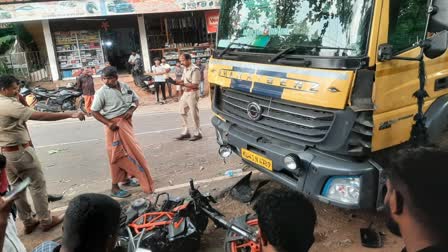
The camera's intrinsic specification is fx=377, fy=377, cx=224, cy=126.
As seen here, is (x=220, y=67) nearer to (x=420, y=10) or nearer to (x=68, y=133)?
(x=420, y=10)

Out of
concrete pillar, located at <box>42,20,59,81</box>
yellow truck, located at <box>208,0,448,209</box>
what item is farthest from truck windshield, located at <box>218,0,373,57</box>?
concrete pillar, located at <box>42,20,59,81</box>

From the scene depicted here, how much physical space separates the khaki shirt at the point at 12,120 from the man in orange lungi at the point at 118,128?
926 millimetres

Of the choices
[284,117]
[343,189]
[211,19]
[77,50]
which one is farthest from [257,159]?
[77,50]

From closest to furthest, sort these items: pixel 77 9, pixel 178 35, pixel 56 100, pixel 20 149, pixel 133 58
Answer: pixel 20 149
pixel 56 100
pixel 77 9
pixel 133 58
pixel 178 35

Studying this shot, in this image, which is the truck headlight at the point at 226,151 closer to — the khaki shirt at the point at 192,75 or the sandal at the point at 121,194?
the sandal at the point at 121,194

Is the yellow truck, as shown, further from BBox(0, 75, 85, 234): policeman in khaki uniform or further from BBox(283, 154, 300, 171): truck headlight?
BBox(0, 75, 85, 234): policeman in khaki uniform

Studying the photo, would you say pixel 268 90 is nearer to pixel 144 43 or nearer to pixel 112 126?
pixel 112 126

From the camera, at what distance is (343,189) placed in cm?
297

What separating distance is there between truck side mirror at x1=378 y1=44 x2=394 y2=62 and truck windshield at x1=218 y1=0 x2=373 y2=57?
0.12 metres

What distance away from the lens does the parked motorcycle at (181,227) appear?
3082 millimetres

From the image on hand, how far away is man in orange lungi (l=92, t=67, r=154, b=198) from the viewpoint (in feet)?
14.9

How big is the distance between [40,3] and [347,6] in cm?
1543

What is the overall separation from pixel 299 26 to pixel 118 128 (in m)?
2.47

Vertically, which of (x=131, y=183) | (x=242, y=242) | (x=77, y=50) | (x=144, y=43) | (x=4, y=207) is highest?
(x=4, y=207)
